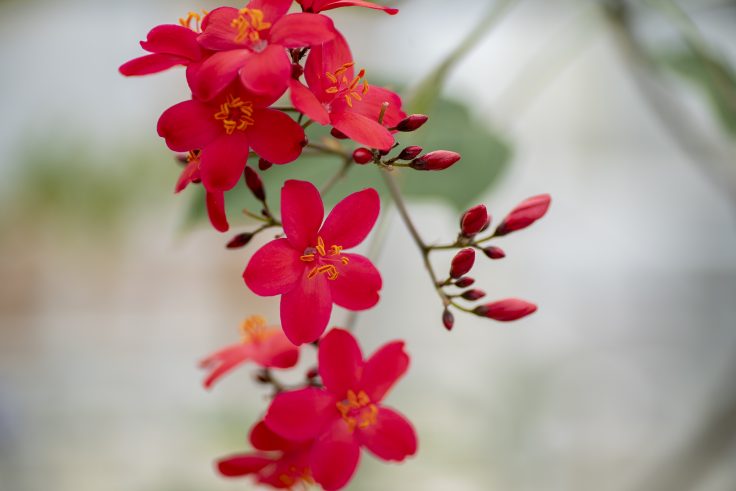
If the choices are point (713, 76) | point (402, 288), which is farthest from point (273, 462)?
point (402, 288)

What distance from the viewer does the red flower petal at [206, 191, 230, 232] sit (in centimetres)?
32

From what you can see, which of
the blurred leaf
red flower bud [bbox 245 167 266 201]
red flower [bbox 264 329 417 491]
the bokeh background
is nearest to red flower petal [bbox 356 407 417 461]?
red flower [bbox 264 329 417 491]

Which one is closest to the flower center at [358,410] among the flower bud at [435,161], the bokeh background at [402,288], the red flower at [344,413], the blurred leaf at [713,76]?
the red flower at [344,413]

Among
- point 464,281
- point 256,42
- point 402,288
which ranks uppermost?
point 256,42

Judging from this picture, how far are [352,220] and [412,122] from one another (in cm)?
5

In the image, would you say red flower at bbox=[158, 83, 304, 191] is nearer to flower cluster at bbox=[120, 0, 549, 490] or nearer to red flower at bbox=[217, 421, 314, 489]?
flower cluster at bbox=[120, 0, 549, 490]

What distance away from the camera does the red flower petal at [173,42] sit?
31 cm

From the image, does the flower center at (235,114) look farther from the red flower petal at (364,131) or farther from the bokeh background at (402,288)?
the bokeh background at (402,288)

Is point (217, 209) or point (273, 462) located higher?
point (217, 209)

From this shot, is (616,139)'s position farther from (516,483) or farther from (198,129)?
(198,129)

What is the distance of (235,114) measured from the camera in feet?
1.02

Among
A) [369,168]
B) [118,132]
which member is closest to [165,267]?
[118,132]

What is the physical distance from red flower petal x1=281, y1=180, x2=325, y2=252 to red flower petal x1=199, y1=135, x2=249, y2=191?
2 cm

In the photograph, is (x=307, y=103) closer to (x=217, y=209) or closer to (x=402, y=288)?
(x=217, y=209)
